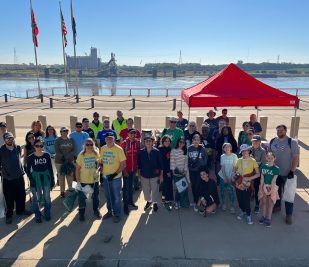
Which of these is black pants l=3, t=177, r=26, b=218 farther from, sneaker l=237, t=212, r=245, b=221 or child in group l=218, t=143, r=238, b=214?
sneaker l=237, t=212, r=245, b=221

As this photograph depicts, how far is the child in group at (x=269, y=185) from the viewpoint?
16.4 feet

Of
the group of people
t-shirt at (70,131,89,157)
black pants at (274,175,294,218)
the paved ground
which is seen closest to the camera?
the paved ground

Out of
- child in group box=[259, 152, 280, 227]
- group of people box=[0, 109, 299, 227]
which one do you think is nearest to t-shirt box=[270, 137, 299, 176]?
group of people box=[0, 109, 299, 227]

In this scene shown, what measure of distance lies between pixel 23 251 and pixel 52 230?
653 millimetres

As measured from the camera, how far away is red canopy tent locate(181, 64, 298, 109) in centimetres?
712

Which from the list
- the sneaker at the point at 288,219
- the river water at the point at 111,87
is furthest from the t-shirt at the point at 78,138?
the river water at the point at 111,87

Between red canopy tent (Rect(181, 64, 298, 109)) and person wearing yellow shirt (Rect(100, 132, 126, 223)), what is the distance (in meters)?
2.68

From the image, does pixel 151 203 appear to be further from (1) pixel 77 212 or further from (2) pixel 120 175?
(1) pixel 77 212

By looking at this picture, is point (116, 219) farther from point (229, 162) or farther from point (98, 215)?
point (229, 162)

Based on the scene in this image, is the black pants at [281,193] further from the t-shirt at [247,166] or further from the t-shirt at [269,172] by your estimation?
the t-shirt at [247,166]

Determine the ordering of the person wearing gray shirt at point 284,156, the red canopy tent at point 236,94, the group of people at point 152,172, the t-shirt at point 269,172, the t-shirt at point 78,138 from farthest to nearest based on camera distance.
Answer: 1. the red canopy tent at point 236,94
2. the t-shirt at point 78,138
3. the person wearing gray shirt at point 284,156
4. the group of people at point 152,172
5. the t-shirt at point 269,172

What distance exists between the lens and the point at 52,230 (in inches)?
199

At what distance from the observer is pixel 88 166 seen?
5.20 meters

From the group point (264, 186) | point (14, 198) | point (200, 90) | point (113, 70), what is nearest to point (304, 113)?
point (200, 90)
